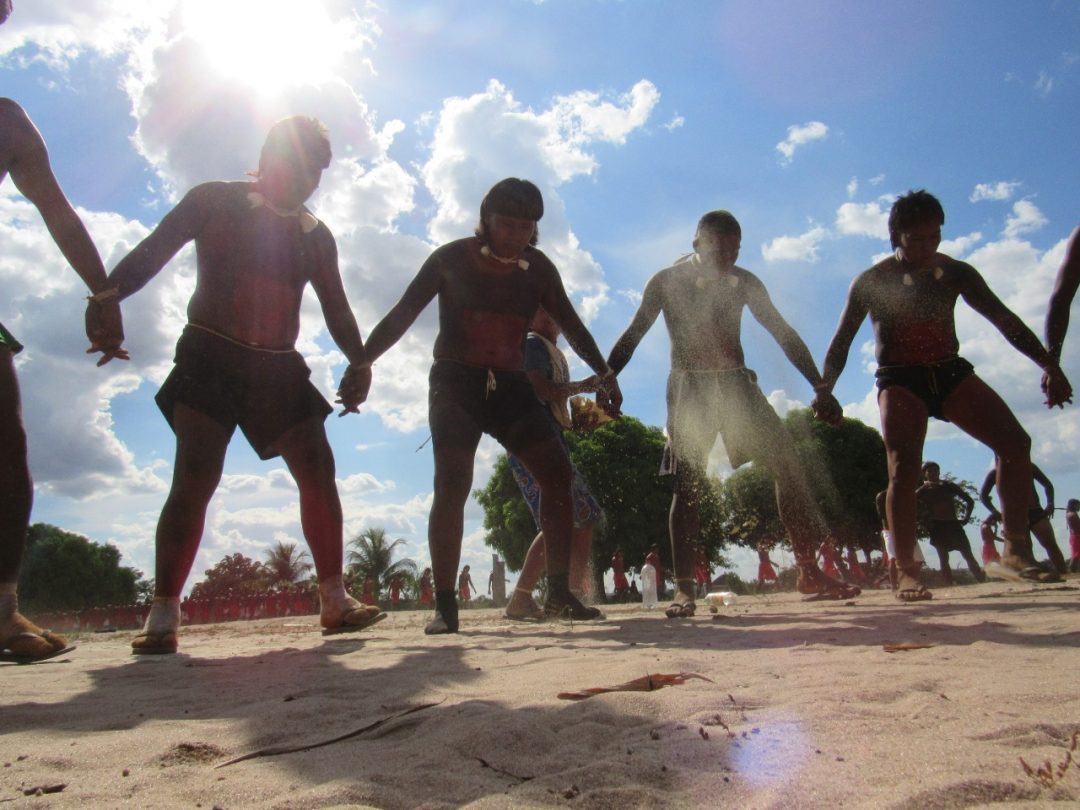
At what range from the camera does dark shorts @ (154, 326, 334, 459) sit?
140 inches

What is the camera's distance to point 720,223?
15.8ft

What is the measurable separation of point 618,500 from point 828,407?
24422 millimetres

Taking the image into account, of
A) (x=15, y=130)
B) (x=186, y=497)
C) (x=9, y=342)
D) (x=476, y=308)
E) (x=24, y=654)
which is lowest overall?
(x=24, y=654)

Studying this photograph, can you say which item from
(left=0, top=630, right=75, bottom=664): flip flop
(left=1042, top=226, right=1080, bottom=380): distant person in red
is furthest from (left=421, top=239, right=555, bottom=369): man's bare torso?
(left=1042, top=226, right=1080, bottom=380): distant person in red

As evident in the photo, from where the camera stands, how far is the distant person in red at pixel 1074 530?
10977 mm

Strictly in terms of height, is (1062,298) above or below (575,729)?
above

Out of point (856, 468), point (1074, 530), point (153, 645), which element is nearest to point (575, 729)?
point (153, 645)

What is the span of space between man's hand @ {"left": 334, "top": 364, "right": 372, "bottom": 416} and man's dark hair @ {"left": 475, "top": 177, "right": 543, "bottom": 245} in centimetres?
106

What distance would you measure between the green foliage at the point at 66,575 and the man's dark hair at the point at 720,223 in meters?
46.5

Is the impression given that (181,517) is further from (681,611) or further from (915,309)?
(915,309)

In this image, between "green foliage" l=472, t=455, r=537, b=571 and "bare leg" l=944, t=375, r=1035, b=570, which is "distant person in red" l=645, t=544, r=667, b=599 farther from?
"green foliage" l=472, t=455, r=537, b=571

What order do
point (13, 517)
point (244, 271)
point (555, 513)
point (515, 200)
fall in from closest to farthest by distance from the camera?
point (13, 517)
point (244, 271)
point (515, 200)
point (555, 513)

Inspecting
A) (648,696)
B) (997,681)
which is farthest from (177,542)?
(997,681)

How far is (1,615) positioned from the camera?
301cm
